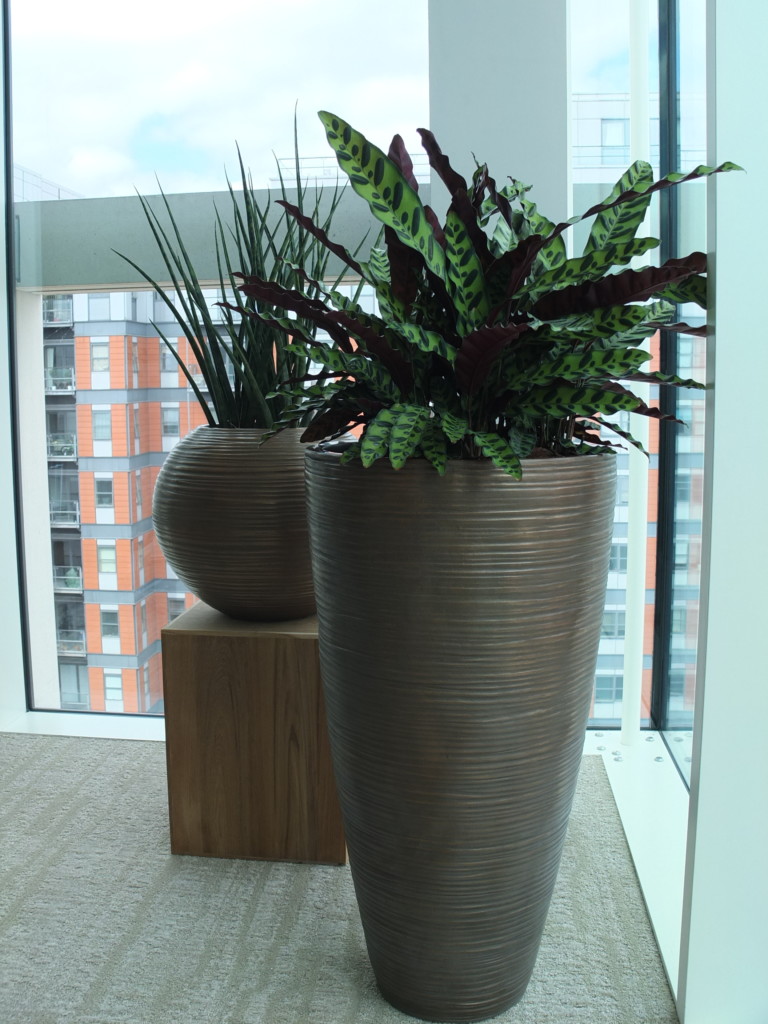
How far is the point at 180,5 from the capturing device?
2430 millimetres

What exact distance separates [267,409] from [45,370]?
1.14 m

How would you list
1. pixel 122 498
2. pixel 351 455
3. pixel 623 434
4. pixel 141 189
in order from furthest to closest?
pixel 122 498, pixel 141 189, pixel 623 434, pixel 351 455

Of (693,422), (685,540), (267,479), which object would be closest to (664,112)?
(693,422)

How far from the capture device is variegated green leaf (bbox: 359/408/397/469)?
3.71ft

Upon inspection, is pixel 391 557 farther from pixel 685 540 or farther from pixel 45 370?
pixel 45 370

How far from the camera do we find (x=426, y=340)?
1.17 m

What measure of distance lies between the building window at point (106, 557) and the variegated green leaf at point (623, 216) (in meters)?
1.83

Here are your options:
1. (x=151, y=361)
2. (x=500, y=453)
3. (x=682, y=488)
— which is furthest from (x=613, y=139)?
(x=500, y=453)

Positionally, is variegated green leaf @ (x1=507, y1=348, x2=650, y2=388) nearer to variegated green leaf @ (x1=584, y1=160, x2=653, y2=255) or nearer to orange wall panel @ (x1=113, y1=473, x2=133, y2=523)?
variegated green leaf @ (x1=584, y1=160, x2=653, y2=255)

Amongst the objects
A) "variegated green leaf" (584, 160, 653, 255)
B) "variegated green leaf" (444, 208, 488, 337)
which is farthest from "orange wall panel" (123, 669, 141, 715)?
"variegated green leaf" (584, 160, 653, 255)

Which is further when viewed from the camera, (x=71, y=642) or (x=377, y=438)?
(x=71, y=642)

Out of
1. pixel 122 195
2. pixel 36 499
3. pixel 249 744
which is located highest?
pixel 122 195

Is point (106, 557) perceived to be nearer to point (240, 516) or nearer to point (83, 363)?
point (83, 363)

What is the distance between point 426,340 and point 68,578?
1914 millimetres
